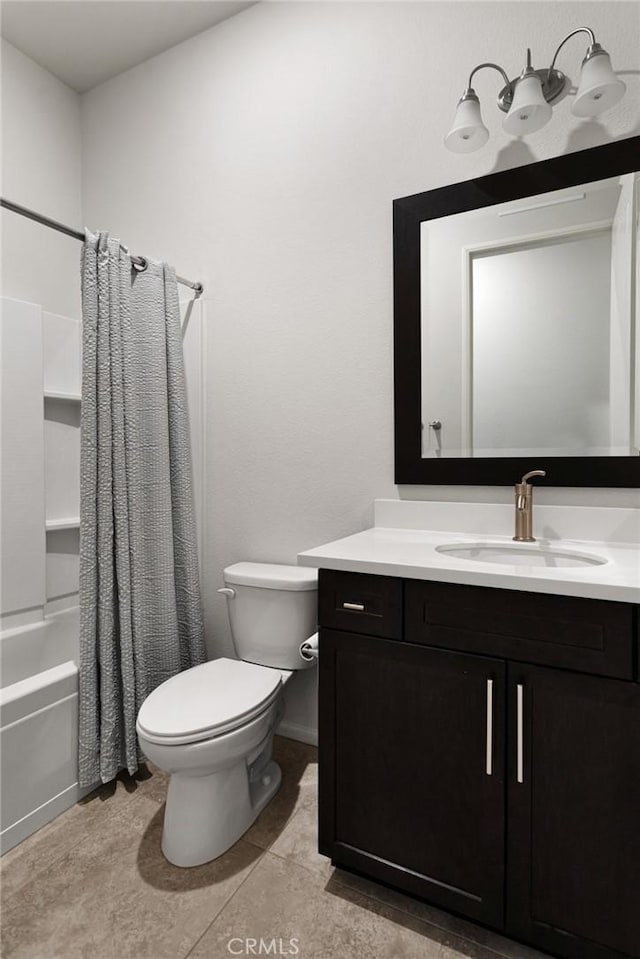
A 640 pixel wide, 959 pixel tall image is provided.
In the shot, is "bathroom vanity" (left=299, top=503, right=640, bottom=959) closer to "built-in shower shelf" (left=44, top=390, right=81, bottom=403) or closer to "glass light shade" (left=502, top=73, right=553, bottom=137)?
"glass light shade" (left=502, top=73, right=553, bottom=137)

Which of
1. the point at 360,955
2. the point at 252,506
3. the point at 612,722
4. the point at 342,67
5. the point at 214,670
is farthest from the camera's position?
the point at 252,506

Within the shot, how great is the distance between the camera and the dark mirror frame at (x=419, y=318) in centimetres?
141

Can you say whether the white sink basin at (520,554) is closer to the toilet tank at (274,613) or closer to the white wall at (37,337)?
the toilet tank at (274,613)

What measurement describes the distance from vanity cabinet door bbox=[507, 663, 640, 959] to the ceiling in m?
2.65

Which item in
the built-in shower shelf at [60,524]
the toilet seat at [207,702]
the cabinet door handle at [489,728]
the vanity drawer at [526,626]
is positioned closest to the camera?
the vanity drawer at [526,626]

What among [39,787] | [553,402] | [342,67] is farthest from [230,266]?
[39,787]

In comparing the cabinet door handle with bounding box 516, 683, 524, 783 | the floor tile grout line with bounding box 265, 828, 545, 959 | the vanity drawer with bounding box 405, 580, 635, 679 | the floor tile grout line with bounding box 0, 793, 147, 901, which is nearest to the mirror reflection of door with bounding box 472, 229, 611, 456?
the vanity drawer with bounding box 405, 580, 635, 679

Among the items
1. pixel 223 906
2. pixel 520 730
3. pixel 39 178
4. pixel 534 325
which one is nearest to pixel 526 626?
pixel 520 730

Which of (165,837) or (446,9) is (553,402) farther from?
(165,837)

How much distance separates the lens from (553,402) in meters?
A: 1.51

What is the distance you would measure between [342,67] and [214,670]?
2.16m

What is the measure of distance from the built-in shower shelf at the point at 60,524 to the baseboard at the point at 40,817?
3.31 ft

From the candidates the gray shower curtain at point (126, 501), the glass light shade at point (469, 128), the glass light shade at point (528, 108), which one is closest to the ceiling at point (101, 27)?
the gray shower curtain at point (126, 501)

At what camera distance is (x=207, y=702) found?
1.46 meters
